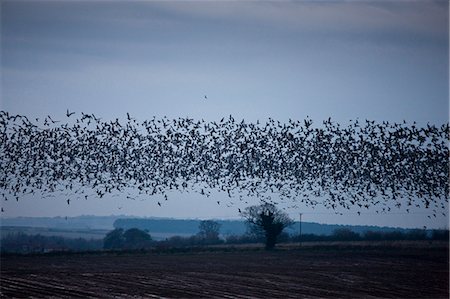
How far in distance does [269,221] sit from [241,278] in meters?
32.7

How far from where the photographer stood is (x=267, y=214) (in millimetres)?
70312

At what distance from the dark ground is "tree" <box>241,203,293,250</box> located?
1397 cm

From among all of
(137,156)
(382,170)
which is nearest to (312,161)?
(382,170)

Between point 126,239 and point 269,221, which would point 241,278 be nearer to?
point 269,221

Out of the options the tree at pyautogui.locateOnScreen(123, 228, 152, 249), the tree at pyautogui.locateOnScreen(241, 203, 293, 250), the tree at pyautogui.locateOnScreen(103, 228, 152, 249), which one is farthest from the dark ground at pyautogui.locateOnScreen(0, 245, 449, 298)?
the tree at pyautogui.locateOnScreen(123, 228, 152, 249)

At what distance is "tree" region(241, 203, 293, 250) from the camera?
68.1m

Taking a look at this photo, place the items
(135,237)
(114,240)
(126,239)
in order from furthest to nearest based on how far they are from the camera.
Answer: (126,239)
(135,237)
(114,240)

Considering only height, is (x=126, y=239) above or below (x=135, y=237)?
below

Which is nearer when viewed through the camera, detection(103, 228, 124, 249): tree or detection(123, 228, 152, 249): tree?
detection(103, 228, 124, 249): tree

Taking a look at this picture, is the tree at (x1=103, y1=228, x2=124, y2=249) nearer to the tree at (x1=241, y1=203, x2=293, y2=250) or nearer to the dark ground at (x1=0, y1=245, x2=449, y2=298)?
the tree at (x1=241, y1=203, x2=293, y2=250)

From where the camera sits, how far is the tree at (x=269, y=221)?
68.1 metres

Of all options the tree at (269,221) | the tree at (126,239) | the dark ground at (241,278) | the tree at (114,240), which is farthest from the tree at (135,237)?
the dark ground at (241,278)

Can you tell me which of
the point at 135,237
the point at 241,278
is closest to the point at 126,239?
the point at 135,237

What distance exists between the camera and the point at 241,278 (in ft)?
118
